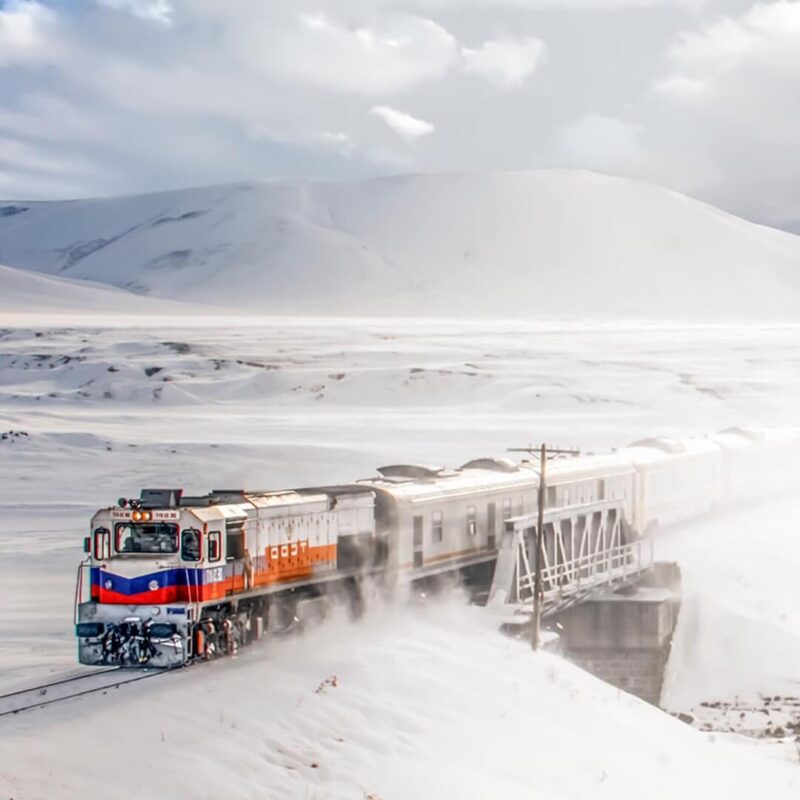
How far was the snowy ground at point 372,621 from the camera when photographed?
21.1 metres

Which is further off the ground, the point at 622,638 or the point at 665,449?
the point at 665,449

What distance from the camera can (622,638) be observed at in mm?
37219

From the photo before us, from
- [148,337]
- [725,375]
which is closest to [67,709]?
[725,375]

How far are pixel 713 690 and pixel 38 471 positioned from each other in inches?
1557

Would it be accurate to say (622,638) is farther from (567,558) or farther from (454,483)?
(454,483)

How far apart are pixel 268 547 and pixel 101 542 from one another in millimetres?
3405

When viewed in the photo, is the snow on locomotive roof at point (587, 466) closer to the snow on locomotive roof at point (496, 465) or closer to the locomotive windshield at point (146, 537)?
the snow on locomotive roof at point (496, 465)

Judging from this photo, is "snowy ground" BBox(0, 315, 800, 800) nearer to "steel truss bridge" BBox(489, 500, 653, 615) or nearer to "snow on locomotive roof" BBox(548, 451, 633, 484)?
"steel truss bridge" BBox(489, 500, 653, 615)

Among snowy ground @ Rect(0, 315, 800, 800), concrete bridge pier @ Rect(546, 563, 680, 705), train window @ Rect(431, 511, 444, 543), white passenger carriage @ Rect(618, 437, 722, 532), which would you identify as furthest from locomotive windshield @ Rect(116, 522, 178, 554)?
white passenger carriage @ Rect(618, 437, 722, 532)

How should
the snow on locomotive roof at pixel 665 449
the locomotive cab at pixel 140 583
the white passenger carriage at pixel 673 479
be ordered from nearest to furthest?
1. the locomotive cab at pixel 140 583
2. the white passenger carriage at pixel 673 479
3. the snow on locomotive roof at pixel 665 449

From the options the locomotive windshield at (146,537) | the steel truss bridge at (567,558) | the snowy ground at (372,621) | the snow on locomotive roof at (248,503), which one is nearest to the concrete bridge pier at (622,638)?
the steel truss bridge at (567,558)

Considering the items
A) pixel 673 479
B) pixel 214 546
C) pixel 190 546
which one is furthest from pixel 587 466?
pixel 190 546

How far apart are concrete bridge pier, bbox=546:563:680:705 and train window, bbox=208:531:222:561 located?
496 inches

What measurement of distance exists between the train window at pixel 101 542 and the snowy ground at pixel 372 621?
2.89m
